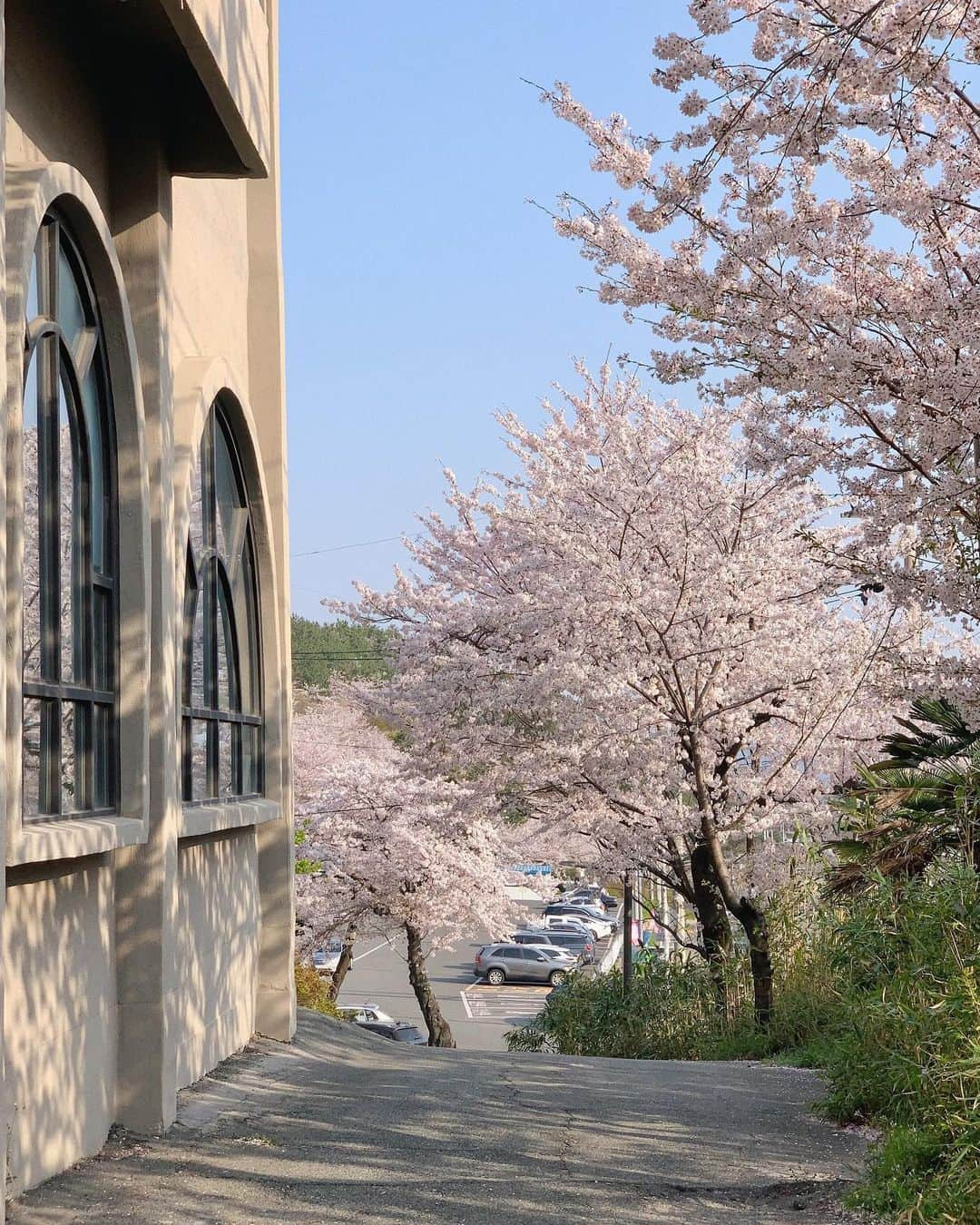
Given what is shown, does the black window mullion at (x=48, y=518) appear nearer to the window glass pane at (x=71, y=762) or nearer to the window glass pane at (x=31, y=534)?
the window glass pane at (x=31, y=534)

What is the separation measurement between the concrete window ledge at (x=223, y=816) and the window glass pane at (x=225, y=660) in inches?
28.1

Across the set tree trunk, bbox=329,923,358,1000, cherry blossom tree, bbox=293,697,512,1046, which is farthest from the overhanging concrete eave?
tree trunk, bbox=329,923,358,1000

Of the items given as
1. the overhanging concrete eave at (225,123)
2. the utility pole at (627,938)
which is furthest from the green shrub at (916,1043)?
the utility pole at (627,938)

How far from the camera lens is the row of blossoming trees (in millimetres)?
6031

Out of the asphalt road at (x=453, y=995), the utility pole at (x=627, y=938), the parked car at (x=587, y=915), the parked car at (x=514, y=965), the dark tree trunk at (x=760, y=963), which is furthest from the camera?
the parked car at (x=587, y=915)

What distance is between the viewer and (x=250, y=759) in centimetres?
973

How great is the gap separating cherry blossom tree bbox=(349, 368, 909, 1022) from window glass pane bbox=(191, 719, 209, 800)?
18.5 ft

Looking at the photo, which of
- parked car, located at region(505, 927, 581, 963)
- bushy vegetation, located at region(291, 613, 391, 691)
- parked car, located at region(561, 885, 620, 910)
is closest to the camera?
parked car, located at region(505, 927, 581, 963)

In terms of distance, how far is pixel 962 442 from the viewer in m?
6.28

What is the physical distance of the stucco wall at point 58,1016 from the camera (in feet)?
16.3

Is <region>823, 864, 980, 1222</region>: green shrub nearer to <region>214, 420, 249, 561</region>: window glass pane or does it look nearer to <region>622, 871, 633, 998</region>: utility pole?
<region>214, 420, 249, 561</region>: window glass pane

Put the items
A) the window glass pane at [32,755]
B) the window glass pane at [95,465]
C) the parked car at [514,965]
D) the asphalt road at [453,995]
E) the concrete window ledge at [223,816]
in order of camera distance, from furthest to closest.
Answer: the parked car at [514,965] < the asphalt road at [453,995] < the concrete window ledge at [223,816] < the window glass pane at [95,465] < the window glass pane at [32,755]

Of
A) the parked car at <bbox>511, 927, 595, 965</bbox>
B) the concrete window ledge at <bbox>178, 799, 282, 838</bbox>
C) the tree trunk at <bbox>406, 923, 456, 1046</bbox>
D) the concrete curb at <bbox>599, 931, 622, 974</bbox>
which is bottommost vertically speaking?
the concrete curb at <bbox>599, 931, 622, 974</bbox>

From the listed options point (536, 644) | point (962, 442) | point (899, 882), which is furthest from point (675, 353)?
point (536, 644)
